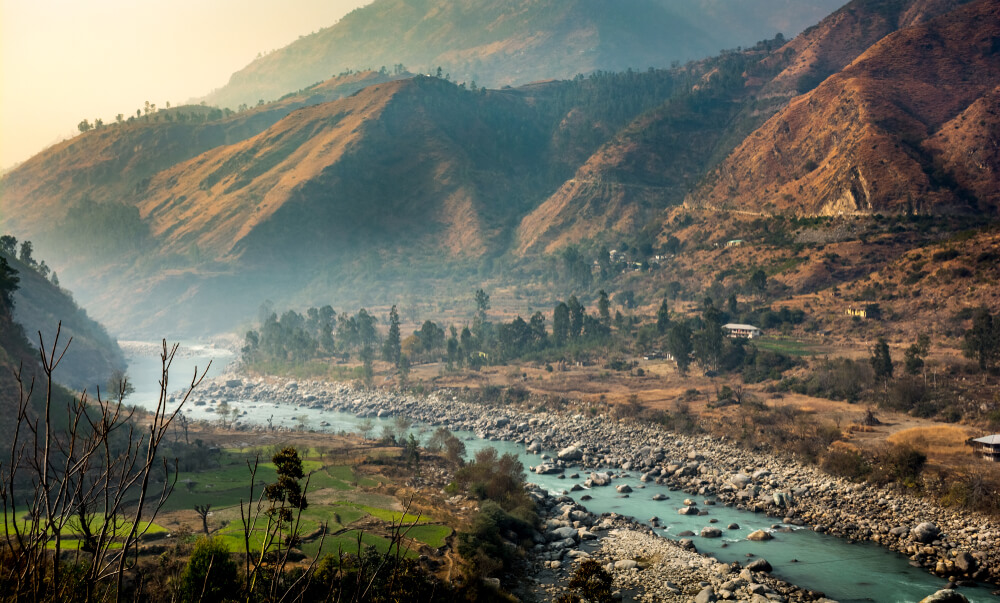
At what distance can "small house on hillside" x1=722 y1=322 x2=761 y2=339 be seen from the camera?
82.6 meters

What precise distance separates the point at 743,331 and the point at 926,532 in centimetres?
5330

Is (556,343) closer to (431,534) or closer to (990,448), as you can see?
(990,448)

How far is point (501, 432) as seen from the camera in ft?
199

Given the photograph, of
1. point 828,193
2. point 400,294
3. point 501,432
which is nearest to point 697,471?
point 501,432

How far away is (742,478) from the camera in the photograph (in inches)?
1644

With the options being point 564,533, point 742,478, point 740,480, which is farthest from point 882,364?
point 564,533

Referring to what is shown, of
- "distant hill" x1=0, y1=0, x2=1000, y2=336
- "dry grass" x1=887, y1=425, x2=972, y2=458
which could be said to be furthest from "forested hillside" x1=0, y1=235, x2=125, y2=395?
"dry grass" x1=887, y1=425, x2=972, y2=458

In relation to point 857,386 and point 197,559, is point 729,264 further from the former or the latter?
point 197,559

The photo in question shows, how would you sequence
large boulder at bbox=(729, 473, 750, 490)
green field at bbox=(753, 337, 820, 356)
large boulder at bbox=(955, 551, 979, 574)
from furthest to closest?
green field at bbox=(753, 337, 820, 356), large boulder at bbox=(729, 473, 750, 490), large boulder at bbox=(955, 551, 979, 574)

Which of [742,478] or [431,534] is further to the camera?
[742,478]

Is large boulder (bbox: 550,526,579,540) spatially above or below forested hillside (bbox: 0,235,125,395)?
below

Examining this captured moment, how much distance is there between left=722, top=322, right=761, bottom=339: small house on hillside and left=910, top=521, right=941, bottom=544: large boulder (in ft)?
166

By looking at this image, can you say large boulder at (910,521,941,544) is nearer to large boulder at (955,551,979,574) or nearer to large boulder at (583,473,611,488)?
large boulder at (955,551,979,574)

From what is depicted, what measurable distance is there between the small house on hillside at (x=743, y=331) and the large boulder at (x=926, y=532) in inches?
1988
